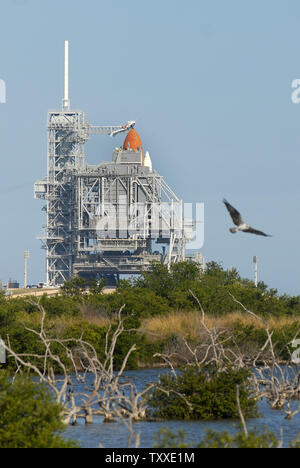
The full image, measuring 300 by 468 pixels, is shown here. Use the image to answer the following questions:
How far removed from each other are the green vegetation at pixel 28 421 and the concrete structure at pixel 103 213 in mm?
91074

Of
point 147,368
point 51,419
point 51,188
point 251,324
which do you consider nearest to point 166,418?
point 51,419

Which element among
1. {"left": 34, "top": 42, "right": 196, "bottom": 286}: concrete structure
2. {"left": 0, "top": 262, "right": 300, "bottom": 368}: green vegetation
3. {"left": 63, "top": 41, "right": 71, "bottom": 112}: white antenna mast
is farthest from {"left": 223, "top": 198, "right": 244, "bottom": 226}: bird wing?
{"left": 63, "top": 41, "right": 71, "bottom": 112}: white antenna mast

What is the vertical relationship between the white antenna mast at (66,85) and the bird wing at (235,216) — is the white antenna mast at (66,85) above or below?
above

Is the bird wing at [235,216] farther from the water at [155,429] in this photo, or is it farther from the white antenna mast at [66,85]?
the white antenna mast at [66,85]

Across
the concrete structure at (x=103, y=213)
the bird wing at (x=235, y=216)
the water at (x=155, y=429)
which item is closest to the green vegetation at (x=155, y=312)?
the water at (x=155, y=429)

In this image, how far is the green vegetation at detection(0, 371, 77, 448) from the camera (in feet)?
71.0

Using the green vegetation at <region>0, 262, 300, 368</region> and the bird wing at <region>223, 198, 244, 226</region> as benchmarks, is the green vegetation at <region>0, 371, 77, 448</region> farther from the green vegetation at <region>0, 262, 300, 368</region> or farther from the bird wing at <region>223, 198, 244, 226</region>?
the green vegetation at <region>0, 262, 300, 368</region>

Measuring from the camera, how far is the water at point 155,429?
28.0m

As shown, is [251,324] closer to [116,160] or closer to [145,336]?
[145,336]

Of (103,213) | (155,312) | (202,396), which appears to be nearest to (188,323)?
(155,312)

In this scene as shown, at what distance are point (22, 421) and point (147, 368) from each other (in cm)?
3068

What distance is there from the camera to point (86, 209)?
11869 cm

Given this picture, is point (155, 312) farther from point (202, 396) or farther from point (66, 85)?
point (66, 85)
